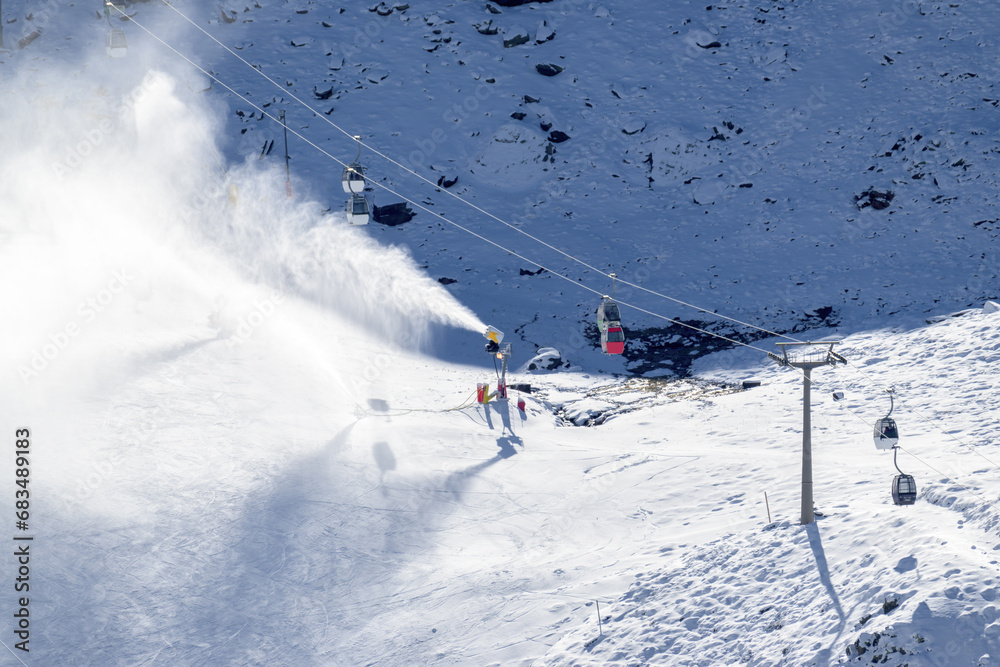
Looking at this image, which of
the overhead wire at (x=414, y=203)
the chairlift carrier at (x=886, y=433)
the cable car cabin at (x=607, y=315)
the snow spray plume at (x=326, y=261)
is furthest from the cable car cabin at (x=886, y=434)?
the snow spray plume at (x=326, y=261)

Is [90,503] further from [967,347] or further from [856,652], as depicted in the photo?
[967,347]

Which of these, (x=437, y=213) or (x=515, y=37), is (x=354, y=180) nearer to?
(x=437, y=213)

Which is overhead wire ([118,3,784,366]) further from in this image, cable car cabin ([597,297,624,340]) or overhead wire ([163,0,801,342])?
cable car cabin ([597,297,624,340])

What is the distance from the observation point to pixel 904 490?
630 inches

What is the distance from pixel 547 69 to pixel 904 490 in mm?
34953

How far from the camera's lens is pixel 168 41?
47.4m

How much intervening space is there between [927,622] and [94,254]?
3387 cm

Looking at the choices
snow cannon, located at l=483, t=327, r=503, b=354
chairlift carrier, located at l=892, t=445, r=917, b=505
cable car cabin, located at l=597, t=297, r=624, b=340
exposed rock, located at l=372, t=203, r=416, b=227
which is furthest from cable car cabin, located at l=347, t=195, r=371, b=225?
exposed rock, located at l=372, t=203, r=416, b=227

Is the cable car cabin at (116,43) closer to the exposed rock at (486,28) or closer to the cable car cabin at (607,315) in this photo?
the cable car cabin at (607,315)

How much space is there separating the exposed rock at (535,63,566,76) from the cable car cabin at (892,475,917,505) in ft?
114

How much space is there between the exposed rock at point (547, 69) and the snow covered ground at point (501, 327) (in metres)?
0.51

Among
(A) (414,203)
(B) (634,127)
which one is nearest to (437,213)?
(A) (414,203)

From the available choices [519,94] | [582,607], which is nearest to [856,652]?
[582,607]

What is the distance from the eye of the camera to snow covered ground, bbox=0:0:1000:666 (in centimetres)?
1698
